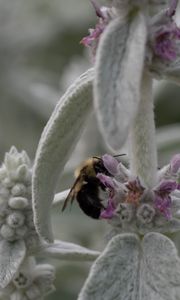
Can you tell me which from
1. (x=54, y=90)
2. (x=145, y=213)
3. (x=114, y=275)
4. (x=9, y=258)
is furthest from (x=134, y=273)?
(x=54, y=90)

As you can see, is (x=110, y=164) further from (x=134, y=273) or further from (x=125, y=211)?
(x=134, y=273)

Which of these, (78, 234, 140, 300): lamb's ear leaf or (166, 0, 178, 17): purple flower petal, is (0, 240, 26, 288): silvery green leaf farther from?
(166, 0, 178, 17): purple flower petal

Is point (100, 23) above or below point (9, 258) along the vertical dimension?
above

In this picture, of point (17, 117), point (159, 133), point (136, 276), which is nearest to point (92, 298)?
point (136, 276)

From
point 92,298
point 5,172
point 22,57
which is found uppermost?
point 22,57

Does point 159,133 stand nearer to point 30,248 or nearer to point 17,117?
point 17,117
